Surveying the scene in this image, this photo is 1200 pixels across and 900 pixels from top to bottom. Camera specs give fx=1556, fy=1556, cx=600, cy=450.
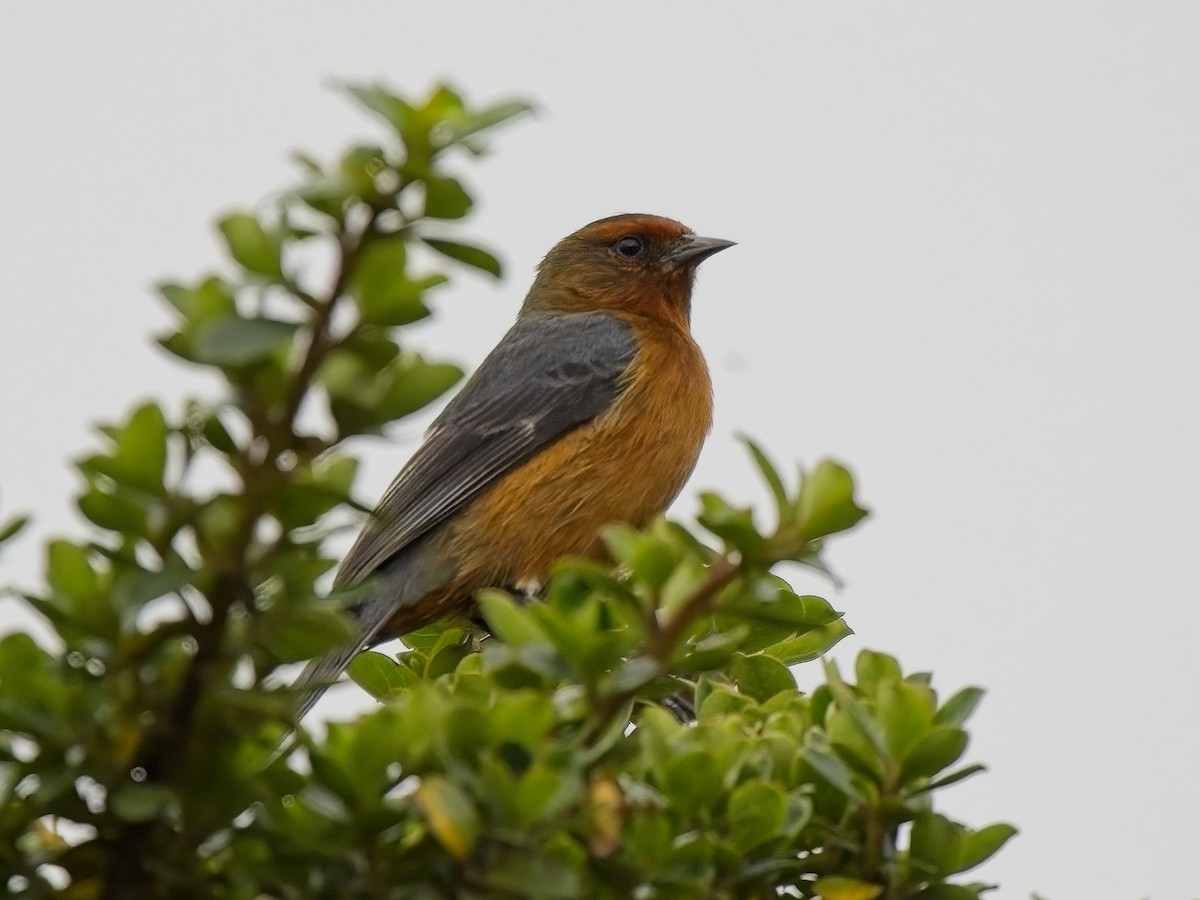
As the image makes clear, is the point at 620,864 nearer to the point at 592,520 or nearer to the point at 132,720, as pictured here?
the point at 132,720

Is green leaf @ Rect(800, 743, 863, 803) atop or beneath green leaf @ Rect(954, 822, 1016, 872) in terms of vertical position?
atop

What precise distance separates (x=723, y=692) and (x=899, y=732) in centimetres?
77

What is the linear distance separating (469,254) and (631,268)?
19.4 ft

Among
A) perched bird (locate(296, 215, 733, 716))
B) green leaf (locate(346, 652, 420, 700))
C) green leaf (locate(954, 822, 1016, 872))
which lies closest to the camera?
green leaf (locate(954, 822, 1016, 872))

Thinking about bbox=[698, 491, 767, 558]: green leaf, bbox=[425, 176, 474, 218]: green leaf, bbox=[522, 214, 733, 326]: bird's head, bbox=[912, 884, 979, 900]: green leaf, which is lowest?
bbox=[912, 884, 979, 900]: green leaf

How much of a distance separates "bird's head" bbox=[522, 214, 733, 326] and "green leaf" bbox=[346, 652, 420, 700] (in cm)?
371

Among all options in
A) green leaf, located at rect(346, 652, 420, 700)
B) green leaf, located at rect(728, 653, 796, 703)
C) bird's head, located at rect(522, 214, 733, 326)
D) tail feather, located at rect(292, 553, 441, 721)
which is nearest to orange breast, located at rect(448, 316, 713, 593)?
tail feather, located at rect(292, 553, 441, 721)

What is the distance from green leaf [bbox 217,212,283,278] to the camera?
1878 mm

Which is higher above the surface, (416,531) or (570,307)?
(570,307)

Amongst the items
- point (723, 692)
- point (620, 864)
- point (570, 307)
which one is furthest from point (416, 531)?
point (620, 864)

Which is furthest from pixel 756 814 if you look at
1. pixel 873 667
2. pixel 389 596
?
pixel 389 596

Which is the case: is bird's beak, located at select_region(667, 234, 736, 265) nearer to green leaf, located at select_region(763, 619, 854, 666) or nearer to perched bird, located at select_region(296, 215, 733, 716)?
perched bird, located at select_region(296, 215, 733, 716)

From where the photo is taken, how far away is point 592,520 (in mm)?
6473

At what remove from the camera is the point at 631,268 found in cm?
785
